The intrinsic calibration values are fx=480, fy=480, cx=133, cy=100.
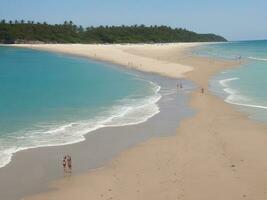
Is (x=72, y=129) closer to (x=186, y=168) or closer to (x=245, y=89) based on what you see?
(x=186, y=168)

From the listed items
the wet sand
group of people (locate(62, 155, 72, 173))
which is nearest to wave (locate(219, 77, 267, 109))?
the wet sand

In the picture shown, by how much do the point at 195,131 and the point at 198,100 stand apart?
12.0 meters

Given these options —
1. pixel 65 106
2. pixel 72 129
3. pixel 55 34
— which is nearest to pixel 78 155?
pixel 72 129

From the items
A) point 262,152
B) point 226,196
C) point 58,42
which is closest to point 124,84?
point 262,152

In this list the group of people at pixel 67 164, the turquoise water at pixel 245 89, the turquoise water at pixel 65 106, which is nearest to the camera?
the group of people at pixel 67 164

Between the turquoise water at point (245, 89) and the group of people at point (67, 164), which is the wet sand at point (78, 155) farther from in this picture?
the turquoise water at point (245, 89)

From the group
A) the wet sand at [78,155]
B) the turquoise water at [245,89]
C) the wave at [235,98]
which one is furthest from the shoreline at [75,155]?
the wave at [235,98]

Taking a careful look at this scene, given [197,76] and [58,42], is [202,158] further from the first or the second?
[58,42]

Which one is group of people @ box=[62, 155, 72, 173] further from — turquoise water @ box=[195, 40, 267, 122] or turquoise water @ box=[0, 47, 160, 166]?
turquoise water @ box=[195, 40, 267, 122]

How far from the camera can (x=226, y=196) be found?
1725cm

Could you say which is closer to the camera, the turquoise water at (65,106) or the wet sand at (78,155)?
the wet sand at (78,155)

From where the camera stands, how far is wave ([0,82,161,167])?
24.5 metres

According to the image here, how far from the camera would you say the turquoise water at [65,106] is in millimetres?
26703

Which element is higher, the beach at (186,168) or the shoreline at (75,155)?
the beach at (186,168)
